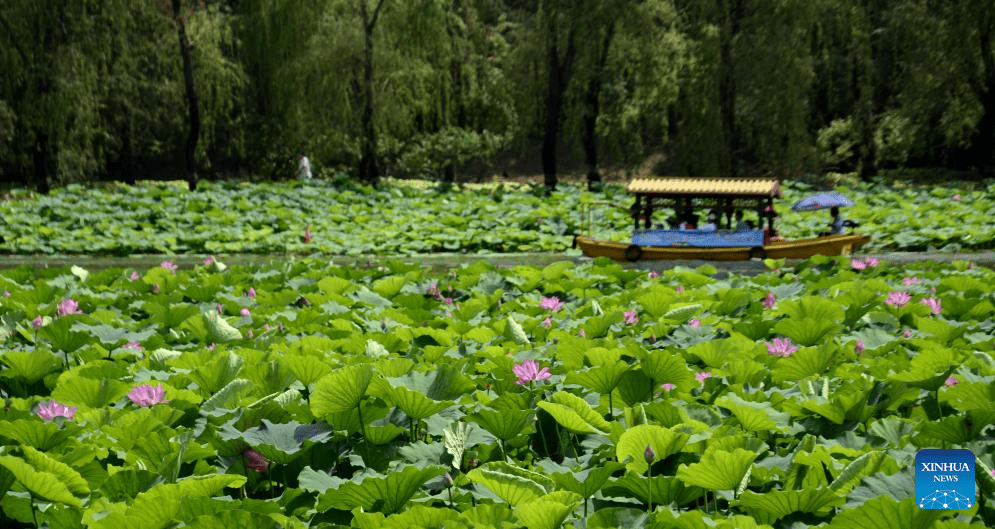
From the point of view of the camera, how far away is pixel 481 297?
4848 millimetres

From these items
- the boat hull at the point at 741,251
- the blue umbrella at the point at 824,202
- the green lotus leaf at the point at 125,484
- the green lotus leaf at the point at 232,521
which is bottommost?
the boat hull at the point at 741,251

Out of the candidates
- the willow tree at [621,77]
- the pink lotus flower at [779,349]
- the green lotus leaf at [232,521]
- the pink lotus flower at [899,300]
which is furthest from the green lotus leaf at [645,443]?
the willow tree at [621,77]

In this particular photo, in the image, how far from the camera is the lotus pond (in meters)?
12.1

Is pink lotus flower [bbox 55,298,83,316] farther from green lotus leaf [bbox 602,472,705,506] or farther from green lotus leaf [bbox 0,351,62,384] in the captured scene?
green lotus leaf [bbox 602,472,705,506]

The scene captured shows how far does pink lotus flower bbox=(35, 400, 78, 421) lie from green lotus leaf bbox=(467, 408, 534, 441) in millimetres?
938

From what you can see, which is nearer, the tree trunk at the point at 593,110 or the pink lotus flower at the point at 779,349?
the pink lotus flower at the point at 779,349

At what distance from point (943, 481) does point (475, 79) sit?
20.1m

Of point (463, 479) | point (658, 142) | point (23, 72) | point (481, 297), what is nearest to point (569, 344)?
point (463, 479)

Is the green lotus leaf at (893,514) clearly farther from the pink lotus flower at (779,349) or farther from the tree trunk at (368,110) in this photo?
the tree trunk at (368,110)

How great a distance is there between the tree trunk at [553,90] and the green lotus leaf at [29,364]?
15.3m

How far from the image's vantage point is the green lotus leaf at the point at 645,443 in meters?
1.86

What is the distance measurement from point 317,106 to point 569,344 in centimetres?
1688

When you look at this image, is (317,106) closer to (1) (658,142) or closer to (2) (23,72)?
(2) (23,72)

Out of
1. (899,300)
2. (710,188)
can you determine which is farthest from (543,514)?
(710,188)
